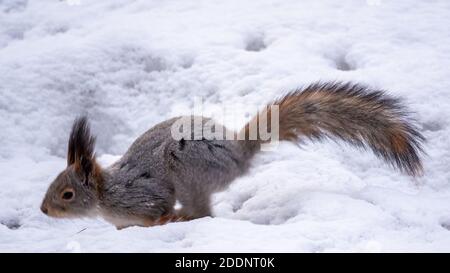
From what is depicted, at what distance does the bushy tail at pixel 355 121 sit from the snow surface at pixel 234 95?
8.3 inches

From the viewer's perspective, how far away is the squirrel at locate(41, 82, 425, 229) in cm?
282

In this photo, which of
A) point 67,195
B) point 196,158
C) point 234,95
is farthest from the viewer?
point 234,95

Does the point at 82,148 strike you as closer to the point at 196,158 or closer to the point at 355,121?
the point at 196,158

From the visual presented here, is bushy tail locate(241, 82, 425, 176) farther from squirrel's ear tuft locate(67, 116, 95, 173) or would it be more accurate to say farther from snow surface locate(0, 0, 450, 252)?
squirrel's ear tuft locate(67, 116, 95, 173)

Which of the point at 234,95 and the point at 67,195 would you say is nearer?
the point at 67,195

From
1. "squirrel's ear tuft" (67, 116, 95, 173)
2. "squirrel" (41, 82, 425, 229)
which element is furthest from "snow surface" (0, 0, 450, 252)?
"squirrel's ear tuft" (67, 116, 95, 173)

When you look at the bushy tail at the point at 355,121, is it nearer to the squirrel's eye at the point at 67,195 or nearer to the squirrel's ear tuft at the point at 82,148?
the squirrel's ear tuft at the point at 82,148

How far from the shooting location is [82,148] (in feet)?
9.52

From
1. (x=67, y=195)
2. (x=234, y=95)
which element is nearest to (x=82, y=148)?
(x=67, y=195)

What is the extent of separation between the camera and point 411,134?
9.12ft

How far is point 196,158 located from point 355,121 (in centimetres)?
83

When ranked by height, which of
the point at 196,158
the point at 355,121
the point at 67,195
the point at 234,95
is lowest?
the point at 67,195

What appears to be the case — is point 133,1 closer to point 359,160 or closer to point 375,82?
point 375,82
